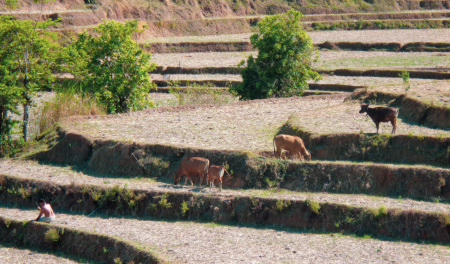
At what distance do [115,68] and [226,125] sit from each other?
7.27 metres

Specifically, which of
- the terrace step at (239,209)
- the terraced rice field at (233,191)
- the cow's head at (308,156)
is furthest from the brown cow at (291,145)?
the terrace step at (239,209)

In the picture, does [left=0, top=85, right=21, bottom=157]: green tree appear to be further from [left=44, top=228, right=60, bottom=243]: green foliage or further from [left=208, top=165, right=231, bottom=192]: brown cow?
[left=208, top=165, right=231, bottom=192]: brown cow

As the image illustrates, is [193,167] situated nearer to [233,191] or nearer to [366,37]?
[233,191]

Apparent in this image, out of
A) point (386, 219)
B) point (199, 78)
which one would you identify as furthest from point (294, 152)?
point (199, 78)

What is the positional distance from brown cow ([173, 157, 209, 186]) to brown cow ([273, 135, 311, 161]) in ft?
7.85

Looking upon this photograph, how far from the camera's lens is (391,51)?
57.3m

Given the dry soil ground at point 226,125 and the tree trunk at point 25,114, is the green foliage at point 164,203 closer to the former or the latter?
the dry soil ground at point 226,125

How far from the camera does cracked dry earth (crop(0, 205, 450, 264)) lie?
44.3 ft

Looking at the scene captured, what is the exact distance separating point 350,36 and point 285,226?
181 ft

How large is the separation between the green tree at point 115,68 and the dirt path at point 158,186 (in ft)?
23.8

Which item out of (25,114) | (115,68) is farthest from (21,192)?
(115,68)

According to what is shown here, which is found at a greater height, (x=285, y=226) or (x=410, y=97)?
(x=410, y=97)

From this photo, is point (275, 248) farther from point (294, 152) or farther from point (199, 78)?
point (199, 78)

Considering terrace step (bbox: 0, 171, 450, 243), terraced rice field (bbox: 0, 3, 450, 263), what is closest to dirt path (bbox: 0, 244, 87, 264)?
terraced rice field (bbox: 0, 3, 450, 263)
